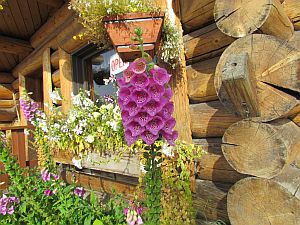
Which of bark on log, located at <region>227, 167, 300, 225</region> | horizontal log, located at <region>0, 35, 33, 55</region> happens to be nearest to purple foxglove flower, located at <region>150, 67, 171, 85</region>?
bark on log, located at <region>227, 167, 300, 225</region>

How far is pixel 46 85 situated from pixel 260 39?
3745 mm

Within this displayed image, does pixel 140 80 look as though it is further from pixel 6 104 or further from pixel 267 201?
pixel 6 104

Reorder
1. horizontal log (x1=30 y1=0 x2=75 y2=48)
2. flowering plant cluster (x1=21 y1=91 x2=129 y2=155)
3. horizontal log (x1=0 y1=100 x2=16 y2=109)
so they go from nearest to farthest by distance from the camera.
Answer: flowering plant cluster (x1=21 y1=91 x2=129 y2=155) < horizontal log (x1=30 y1=0 x2=75 y2=48) < horizontal log (x1=0 y1=100 x2=16 y2=109)

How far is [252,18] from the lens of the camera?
1.29 m

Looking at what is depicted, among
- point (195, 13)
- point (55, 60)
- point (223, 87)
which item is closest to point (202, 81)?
point (195, 13)

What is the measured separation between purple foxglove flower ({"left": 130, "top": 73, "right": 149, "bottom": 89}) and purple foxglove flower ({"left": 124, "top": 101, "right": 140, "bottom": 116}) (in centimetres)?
8

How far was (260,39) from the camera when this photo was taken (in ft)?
4.19

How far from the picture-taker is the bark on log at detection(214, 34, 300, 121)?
3.98 ft

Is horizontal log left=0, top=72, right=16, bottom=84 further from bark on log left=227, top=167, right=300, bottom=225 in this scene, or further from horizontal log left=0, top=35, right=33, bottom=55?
bark on log left=227, top=167, right=300, bottom=225

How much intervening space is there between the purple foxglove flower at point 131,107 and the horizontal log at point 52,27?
2881 millimetres

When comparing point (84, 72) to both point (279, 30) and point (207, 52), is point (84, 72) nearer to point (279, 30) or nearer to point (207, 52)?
point (207, 52)

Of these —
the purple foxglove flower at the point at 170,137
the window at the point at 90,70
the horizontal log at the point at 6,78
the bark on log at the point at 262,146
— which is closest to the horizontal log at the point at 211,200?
the bark on log at the point at 262,146

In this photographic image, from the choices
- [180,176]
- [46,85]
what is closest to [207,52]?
[180,176]

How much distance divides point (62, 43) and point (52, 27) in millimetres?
574
